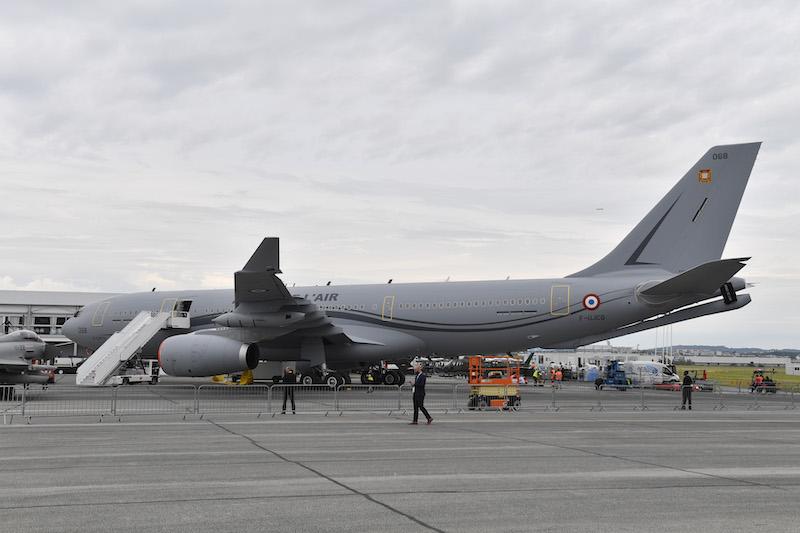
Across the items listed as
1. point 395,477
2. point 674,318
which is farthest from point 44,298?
point 395,477

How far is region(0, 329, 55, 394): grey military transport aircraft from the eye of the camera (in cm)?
2719

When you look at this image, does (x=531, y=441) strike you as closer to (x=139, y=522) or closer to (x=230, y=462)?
(x=230, y=462)

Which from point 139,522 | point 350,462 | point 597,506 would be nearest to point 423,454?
point 350,462

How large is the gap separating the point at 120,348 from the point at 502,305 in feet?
47.8

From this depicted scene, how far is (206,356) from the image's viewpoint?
28766mm

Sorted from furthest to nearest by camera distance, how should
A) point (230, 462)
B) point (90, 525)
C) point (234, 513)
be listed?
point (230, 462) < point (234, 513) < point (90, 525)

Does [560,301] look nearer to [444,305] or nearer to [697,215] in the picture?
[444,305]

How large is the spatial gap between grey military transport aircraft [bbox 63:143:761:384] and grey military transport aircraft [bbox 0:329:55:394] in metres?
4.30

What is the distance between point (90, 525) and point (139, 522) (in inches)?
16.9

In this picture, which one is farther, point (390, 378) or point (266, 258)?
point (390, 378)

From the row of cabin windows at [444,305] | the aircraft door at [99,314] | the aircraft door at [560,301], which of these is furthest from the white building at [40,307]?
the aircraft door at [560,301]

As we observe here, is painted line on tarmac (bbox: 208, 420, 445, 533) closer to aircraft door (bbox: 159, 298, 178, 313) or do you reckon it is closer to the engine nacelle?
the engine nacelle

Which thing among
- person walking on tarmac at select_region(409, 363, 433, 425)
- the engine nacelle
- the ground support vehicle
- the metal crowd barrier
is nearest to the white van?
the ground support vehicle

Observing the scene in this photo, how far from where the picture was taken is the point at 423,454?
1297 centimetres
